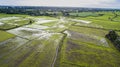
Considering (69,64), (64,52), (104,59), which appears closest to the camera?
(69,64)

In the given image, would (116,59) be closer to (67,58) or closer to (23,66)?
(67,58)

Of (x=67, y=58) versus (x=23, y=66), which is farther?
(x=67, y=58)

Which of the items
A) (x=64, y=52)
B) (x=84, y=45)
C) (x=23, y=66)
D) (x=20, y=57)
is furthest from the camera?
(x=84, y=45)

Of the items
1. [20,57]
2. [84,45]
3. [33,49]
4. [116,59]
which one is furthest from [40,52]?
[116,59]

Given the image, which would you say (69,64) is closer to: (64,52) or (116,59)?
(64,52)

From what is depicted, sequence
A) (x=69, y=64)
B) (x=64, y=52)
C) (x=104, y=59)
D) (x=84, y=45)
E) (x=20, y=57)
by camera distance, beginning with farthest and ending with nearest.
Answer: (x=84, y=45) < (x=64, y=52) < (x=104, y=59) < (x=20, y=57) < (x=69, y=64)

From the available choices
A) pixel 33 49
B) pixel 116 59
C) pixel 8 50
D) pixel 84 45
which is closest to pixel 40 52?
pixel 33 49

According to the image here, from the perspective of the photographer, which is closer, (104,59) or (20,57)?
(20,57)

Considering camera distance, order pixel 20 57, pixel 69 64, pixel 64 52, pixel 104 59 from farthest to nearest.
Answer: pixel 64 52 → pixel 104 59 → pixel 20 57 → pixel 69 64

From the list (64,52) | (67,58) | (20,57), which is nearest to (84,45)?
(64,52)
